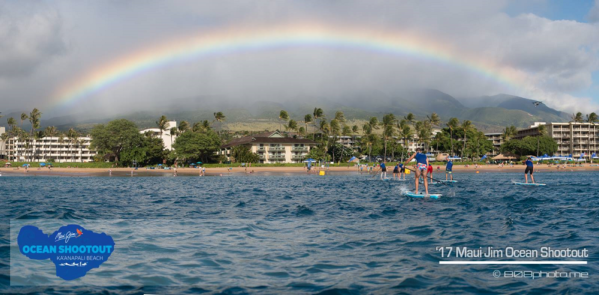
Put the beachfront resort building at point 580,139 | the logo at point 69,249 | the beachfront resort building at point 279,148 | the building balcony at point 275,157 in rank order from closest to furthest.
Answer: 1. the logo at point 69,249
2. the beachfront resort building at point 279,148
3. the building balcony at point 275,157
4. the beachfront resort building at point 580,139

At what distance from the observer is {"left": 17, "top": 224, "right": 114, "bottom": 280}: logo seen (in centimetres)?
792

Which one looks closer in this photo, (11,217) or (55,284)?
(55,284)

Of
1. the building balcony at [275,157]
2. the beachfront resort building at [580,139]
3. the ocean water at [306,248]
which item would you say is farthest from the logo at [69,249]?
the beachfront resort building at [580,139]

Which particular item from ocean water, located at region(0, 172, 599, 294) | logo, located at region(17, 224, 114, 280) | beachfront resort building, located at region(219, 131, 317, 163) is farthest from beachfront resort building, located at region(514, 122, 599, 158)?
logo, located at region(17, 224, 114, 280)

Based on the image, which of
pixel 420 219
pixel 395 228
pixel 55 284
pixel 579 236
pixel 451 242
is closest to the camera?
A: pixel 55 284

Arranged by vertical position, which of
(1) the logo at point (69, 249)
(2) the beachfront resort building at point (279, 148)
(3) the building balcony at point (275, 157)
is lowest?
(1) the logo at point (69, 249)

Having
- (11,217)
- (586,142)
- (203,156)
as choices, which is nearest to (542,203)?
(11,217)

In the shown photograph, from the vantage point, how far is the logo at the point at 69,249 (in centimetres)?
792

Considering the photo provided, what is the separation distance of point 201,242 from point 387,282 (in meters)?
5.67

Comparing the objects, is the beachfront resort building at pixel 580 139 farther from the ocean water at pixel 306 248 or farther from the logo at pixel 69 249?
the logo at pixel 69 249

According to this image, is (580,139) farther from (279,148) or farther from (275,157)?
(275,157)

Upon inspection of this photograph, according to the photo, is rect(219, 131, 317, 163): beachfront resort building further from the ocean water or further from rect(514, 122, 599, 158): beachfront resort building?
rect(514, 122, 599, 158): beachfront resort building

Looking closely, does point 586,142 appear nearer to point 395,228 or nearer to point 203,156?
point 203,156

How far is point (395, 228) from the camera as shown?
1443 centimetres
